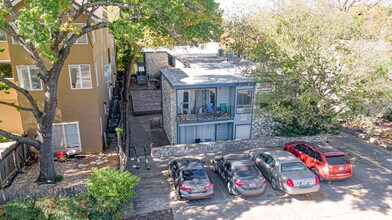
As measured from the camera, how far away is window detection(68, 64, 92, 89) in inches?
648

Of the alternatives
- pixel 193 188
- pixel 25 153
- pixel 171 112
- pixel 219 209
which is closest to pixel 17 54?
pixel 25 153

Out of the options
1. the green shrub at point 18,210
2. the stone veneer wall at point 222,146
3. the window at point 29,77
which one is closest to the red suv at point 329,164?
the stone veneer wall at point 222,146

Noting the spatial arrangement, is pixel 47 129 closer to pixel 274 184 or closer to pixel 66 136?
pixel 66 136

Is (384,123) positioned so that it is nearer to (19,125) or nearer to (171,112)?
(171,112)

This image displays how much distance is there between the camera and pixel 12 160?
14.4 meters

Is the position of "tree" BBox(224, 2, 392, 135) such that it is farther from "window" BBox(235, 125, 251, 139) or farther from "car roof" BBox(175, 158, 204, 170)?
"car roof" BBox(175, 158, 204, 170)

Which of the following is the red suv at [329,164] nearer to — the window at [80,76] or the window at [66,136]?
the window at [80,76]

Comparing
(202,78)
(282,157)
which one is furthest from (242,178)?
(202,78)

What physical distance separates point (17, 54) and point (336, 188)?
18994mm

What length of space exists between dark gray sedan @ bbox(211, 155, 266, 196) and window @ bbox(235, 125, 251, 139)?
6.10 metres

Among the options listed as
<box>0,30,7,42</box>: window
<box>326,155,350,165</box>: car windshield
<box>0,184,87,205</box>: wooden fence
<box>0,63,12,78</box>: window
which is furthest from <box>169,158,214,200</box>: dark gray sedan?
<box>0,30,7,42</box>: window

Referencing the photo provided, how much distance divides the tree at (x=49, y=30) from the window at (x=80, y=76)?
3.59m

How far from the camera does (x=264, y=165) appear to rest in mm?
14469

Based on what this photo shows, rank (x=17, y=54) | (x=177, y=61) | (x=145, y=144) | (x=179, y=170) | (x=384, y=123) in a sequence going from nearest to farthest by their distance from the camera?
1. (x=179, y=170)
2. (x=17, y=54)
3. (x=145, y=144)
4. (x=384, y=123)
5. (x=177, y=61)
